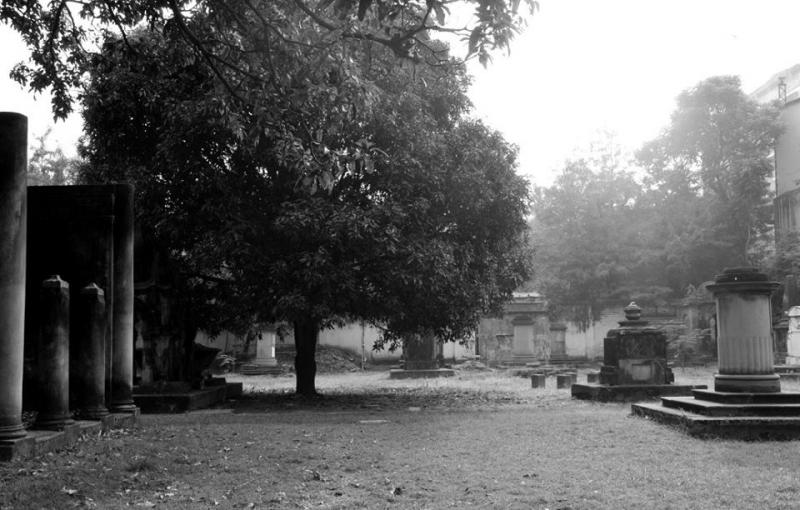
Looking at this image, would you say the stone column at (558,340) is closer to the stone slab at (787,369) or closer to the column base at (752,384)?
the stone slab at (787,369)

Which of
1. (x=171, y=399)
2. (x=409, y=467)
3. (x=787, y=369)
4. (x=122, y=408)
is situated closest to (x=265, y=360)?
(x=171, y=399)

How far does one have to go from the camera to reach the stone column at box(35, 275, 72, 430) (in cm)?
815

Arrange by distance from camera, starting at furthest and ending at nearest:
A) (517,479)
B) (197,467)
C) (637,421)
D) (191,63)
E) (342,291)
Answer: (342,291), (637,421), (191,63), (197,467), (517,479)

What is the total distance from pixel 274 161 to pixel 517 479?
361 inches

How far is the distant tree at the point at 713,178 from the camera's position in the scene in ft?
111

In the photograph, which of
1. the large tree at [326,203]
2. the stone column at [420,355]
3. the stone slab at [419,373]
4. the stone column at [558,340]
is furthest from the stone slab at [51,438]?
the stone column at [558,340]

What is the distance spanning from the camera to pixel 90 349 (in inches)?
372

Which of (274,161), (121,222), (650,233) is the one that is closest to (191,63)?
(121,222)

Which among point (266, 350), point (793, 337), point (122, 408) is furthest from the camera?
point (266, 350)

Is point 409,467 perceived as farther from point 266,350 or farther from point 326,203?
point 266,350

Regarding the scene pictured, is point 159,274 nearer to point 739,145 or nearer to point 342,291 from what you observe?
point 342,291

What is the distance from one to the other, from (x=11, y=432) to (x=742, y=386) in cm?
854

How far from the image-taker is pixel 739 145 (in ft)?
114

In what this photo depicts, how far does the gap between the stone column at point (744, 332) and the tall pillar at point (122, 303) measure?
8.00m
